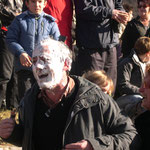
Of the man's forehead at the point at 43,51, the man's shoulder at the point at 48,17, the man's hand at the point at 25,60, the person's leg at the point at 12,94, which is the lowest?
the person's leg at the point at 12,94

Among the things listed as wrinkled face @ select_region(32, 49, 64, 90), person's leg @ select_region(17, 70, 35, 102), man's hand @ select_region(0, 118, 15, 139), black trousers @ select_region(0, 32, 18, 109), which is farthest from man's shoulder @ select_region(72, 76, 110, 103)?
black trousers @ select_region(0, 32, 18, 109)

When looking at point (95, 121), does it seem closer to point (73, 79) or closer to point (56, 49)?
point (73, 79)

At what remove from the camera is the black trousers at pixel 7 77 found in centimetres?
516

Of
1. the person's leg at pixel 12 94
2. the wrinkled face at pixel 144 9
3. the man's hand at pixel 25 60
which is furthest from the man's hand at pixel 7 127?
the wrinkled face at pixel 144 9

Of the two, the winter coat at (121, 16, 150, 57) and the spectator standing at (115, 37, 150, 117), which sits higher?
the winter coat at (121, 16, 150, 57)

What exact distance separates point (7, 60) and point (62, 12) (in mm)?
1203

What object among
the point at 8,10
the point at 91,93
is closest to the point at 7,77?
the point at 8,10

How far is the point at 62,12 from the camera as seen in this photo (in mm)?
4648

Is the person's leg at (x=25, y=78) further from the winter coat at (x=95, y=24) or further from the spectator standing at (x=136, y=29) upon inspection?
the spectator standing at (x=136, y=29)

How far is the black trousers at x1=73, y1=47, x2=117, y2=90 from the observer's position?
183 inches

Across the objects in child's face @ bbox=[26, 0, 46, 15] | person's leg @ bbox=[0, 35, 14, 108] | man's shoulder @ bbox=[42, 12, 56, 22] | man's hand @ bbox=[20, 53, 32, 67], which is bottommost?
person's leg @ bbox=[0, 35, 14, 108]

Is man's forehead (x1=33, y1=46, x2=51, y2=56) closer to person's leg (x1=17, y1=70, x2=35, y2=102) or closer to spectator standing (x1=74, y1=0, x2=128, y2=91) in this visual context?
person's leg (x1=17, y1=70, x2=35, y2=102)

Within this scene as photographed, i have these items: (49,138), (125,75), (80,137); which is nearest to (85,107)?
(80,137)

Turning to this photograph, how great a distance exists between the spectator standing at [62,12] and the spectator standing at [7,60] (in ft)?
1.77
